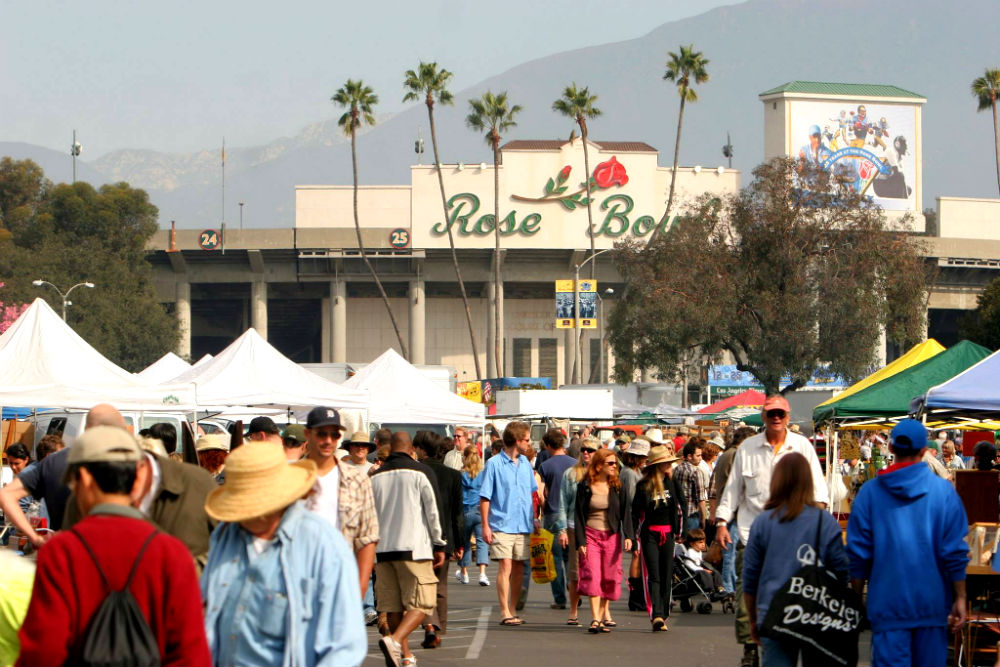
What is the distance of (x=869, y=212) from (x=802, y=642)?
45120mm

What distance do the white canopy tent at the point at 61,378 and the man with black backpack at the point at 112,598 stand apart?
12.0 metres

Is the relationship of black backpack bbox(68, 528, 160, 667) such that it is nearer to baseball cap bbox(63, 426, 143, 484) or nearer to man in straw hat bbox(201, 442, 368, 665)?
baseball cap bbox(63, 426, 143, 484)

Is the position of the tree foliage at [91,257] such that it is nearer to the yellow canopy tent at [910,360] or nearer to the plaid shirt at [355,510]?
the yellow canopy tent at [910,360]

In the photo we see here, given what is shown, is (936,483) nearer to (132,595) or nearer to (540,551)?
(132,595)

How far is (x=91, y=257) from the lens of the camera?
7381 cm

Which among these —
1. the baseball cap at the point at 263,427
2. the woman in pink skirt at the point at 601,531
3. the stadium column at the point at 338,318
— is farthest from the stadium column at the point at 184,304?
the baseball cap at the point at 263,427

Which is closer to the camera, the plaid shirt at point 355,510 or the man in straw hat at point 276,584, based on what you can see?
the man in straw hat at point 276,584

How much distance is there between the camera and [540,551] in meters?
13.6

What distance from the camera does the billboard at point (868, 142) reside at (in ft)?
265

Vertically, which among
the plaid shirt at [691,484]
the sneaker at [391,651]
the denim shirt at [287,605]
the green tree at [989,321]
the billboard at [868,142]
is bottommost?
the sneaker at [391,651]

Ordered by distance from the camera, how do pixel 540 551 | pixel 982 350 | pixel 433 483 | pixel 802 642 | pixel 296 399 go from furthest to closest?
pixel 296 399
pixel 982 350
pixel 540 551
pixel 433 483
pixel 802 642

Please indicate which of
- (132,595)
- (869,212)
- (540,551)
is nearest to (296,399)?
(540,551)

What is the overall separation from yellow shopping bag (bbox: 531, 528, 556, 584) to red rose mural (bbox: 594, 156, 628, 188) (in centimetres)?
6852

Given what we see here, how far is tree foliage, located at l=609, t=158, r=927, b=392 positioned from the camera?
160 feet
